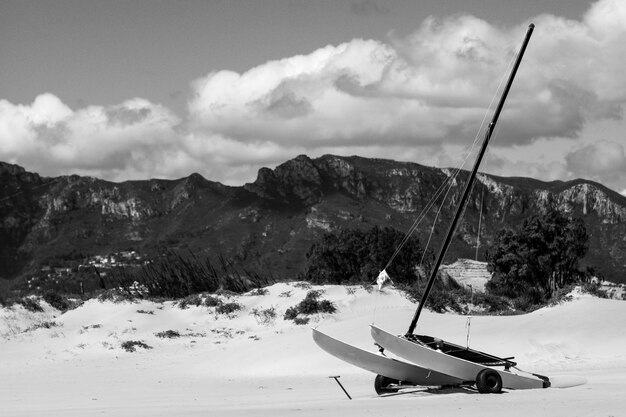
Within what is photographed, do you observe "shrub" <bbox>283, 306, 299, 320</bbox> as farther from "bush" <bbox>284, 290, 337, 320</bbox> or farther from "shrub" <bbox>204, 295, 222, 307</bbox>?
"shrub" <bbox>204, 295, 222, 307</bbox>

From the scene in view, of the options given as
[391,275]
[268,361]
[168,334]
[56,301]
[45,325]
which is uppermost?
[391,275]

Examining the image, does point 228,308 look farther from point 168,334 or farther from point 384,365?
point 384,365

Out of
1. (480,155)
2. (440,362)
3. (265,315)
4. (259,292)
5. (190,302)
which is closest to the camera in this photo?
(440,362)

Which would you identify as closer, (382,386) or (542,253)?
(382,386)

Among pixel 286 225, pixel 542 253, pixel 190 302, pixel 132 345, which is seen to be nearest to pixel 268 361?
pixel 132 345

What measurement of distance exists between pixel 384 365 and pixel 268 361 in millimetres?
6479

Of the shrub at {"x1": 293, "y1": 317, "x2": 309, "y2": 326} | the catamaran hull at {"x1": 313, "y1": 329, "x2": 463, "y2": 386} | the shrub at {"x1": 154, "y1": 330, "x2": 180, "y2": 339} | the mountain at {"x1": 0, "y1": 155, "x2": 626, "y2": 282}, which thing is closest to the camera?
the catamaran hull at {"x1": 313, "y1": 329, "x2": 463, "y2": 386}

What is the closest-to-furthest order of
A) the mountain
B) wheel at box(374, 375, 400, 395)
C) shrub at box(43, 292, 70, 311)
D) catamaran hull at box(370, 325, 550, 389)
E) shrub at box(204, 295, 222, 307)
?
1. catamaran hull at box(370, 325, 550, 389)
2. wheel at box(374, 375, 400, 395)
3. shrub at box(204, 295, 222, 307)
4. shrub at box(43, 292, 70, 311)
5. the mountain

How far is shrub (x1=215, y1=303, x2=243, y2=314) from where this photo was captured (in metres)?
29.6

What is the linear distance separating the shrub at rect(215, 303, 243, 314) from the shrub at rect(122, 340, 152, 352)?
4801mm

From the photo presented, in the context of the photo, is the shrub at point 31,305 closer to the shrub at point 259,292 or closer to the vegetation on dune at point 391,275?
the vegetation on dune at point 391,275

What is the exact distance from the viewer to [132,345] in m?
24.9

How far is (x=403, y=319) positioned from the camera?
24.8 metres

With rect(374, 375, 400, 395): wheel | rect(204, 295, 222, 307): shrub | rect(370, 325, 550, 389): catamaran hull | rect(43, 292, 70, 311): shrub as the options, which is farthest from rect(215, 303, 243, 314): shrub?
rect(370, 325, 550, 389): catamaran hull
